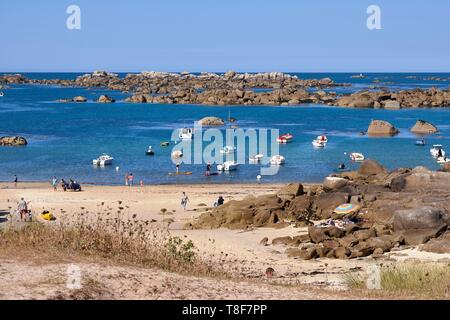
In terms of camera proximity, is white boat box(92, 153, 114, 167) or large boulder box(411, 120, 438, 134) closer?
white boat box(92, 153, 114, 167)

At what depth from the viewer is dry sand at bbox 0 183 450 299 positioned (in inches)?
394

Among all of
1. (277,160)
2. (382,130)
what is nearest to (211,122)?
(382,130)

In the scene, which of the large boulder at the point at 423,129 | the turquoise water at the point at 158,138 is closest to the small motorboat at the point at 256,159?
the turquoise water at the point at 158,138

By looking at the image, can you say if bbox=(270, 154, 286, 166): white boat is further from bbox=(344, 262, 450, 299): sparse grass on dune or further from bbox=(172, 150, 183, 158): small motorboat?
bbox=(344, 262, 450, 299): sparse grass on dune

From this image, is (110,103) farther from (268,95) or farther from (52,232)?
(52,232)

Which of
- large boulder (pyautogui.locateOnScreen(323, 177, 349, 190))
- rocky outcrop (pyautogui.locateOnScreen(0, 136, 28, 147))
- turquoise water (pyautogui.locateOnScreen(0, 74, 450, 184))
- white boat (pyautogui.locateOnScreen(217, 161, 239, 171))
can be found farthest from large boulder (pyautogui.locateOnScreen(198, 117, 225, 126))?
large boulder (pyautogui.locateOnScreen(323, 177, 349, 190))

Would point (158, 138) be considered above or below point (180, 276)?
below

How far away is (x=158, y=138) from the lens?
7312cm

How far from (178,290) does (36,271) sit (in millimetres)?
2352

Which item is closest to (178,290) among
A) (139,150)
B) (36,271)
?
(36,271)

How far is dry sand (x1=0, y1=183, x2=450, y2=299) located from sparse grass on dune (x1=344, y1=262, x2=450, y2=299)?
649 mm

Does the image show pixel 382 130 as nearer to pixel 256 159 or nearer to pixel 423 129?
pixel 423 129

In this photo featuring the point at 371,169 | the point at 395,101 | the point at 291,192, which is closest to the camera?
the point at 291,192

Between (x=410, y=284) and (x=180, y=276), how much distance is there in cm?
455
